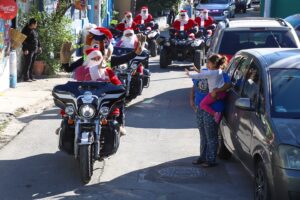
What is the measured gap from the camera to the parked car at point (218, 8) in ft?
118

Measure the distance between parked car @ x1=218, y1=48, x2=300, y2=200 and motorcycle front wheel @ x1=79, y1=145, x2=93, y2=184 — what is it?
1731 mm

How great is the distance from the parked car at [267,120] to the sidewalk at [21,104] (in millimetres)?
3795

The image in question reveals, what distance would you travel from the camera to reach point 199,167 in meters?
8.45

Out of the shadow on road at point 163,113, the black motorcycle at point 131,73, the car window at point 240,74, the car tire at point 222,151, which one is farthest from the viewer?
the black motorcycle at point 131,73

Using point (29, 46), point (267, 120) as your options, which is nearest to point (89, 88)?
point (267, 120)

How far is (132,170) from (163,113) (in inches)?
165

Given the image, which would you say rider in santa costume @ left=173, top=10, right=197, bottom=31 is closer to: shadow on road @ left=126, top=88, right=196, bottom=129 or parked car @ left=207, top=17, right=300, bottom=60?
shadow on road @ left=126, top=88, right=196, bottom=129

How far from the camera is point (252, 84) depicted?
744cm

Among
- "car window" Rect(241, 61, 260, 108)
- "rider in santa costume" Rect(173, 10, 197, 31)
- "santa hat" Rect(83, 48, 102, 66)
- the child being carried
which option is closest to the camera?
"car window" Rect(241, 61, 260, 108)

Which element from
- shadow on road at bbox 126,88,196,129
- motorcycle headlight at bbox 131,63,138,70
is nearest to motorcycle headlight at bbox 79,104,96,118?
shadow on road at bbox 126,88,196,129

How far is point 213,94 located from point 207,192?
1.33m

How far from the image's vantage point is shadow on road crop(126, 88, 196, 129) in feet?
37.3

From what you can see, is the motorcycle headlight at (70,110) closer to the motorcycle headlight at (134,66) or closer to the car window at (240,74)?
the car window at (240,74)

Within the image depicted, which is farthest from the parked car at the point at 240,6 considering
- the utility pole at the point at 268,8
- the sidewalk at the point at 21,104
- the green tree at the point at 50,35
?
the sidewalk at the point at 21,104
